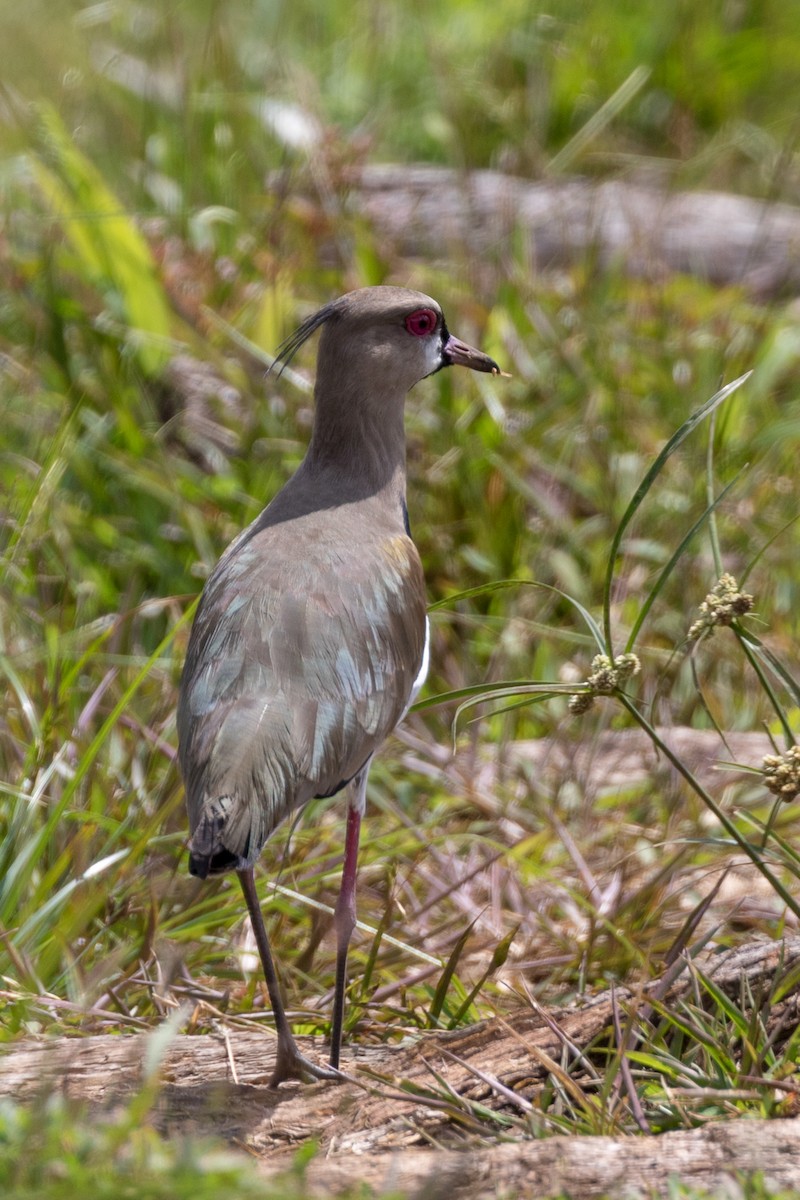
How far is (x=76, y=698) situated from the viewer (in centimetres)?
399

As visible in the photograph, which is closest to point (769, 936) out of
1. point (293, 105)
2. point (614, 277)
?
point (614, 277)

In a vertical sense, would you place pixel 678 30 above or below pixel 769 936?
above

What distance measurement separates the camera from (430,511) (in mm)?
5000

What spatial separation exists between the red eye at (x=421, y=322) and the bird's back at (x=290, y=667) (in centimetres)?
49

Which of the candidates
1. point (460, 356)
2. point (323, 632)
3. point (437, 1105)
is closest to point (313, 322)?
point (460, 356)

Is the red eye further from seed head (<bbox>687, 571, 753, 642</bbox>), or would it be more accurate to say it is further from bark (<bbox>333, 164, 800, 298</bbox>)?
bark (<bbox>333, 164, 800, 298</bbox>)

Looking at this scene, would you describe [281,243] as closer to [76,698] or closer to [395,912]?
[76,698]

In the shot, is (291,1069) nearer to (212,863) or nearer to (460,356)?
(212,863)

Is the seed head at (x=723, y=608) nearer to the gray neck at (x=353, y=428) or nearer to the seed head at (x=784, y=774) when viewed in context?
the seed head at (x=784, y=774)

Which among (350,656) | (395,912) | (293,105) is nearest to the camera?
(350,656)

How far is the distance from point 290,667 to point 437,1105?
85 cm

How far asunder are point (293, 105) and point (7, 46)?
1.76 metres

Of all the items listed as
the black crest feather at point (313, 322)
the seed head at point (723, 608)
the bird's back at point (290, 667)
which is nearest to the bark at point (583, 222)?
the black crest feather at point (313, 322)

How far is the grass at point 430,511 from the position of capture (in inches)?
120
